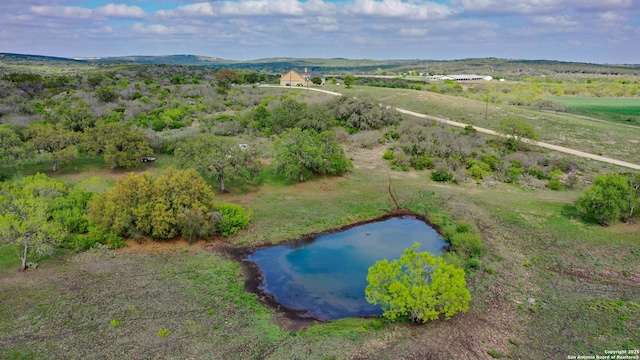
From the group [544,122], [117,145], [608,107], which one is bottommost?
[117,145]

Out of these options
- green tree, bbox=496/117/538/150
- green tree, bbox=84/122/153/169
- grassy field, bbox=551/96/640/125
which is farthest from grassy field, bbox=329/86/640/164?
green tree, bbox=84/122/153/169

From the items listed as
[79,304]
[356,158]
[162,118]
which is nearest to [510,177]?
[356,158]

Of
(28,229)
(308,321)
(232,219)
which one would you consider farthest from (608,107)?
(28,229)

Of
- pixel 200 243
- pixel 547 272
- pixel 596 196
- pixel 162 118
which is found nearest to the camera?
pixel 547 272

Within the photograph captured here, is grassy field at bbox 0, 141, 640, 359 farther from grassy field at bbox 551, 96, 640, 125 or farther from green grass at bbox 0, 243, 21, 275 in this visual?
grassy field at bbox 551, 96, 640, 125

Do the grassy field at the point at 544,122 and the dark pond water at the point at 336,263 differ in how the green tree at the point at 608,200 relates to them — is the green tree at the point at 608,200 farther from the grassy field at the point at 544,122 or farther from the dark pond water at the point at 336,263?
the grassy field at the point at 544,122

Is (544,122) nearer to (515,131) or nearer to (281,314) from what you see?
(515,131)

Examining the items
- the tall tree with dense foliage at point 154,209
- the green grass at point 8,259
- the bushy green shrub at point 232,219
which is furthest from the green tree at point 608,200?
the green grass at point 8,259

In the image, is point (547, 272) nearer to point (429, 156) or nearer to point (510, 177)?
point (510, 177)
